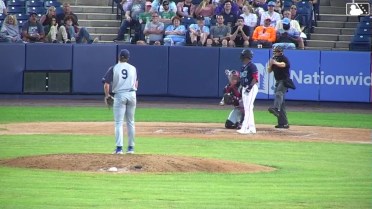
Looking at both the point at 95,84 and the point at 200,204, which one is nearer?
the point at 200,204

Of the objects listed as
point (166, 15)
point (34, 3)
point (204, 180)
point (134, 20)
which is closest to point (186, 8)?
point (166, 15)

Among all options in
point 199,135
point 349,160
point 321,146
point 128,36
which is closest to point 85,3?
point 128,36

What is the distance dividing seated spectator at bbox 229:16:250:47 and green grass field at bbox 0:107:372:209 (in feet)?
29.5

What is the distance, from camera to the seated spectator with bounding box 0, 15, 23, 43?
108ft

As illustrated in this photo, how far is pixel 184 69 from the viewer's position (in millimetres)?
33625

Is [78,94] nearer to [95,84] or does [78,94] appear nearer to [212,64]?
[95,84]

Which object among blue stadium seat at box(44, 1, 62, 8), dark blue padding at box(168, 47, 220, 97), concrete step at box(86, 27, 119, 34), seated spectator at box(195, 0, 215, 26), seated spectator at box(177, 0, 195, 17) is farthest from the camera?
concrete step at box(86, 27, 119, 34)

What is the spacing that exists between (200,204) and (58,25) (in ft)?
64.5

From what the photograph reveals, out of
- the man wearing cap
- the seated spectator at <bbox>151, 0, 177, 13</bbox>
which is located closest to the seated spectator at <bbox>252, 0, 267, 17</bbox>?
the seated spectator at <bbox>151, 0, 177, 13</bbox>

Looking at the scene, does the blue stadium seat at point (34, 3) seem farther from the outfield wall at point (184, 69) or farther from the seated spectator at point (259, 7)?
the seated spectator at point (259, 7)

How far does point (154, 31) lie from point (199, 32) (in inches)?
55.6

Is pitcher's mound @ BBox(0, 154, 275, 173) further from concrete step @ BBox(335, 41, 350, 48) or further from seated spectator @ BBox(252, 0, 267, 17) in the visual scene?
concrete step @ BBox(335, 41, 350, 48)

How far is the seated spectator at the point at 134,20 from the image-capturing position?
113ft

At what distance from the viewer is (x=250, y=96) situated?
25.4m
